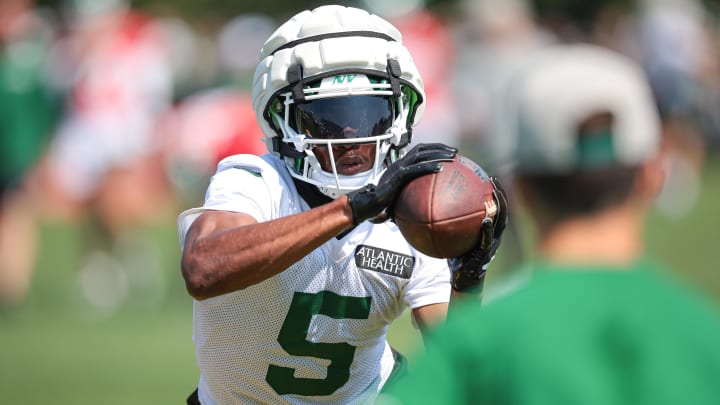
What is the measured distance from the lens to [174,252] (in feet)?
39.4

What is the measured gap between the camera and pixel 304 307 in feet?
11.2

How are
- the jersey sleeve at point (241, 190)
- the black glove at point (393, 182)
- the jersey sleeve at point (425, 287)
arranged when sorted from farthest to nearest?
the jersey sleeve at point (425, 287) < the jersey sleeve at point (241, 190) < the black glove at point (393, 182)

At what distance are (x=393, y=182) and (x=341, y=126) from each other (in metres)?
0.47

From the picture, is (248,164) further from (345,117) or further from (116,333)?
(116,333)

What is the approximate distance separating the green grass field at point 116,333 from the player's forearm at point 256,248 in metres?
3.49

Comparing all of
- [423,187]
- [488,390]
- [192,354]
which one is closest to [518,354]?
[488,390]

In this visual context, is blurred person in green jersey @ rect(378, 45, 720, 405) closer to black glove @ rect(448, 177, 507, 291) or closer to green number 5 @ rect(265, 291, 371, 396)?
black glove @ rect(448, 177, 507, 291)

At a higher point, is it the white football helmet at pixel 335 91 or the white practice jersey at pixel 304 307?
the white football helmet at pixel 335 91

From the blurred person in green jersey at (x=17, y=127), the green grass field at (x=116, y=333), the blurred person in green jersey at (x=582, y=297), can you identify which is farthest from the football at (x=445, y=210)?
the blurred person in green jersey at (x=17, y=127)

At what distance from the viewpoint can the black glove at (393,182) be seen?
294 centimetres

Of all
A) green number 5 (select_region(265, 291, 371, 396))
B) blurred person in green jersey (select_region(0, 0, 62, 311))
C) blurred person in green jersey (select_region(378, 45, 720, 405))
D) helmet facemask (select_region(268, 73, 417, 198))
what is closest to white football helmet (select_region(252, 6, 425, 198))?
helmet facemask (select_region(268, 73, 417, 198))

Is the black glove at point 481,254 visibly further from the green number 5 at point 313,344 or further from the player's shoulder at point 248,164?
the player's shoulder at point 248,164

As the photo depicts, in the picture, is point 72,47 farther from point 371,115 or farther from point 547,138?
point 547,138

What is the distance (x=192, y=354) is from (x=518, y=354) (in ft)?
19.4
